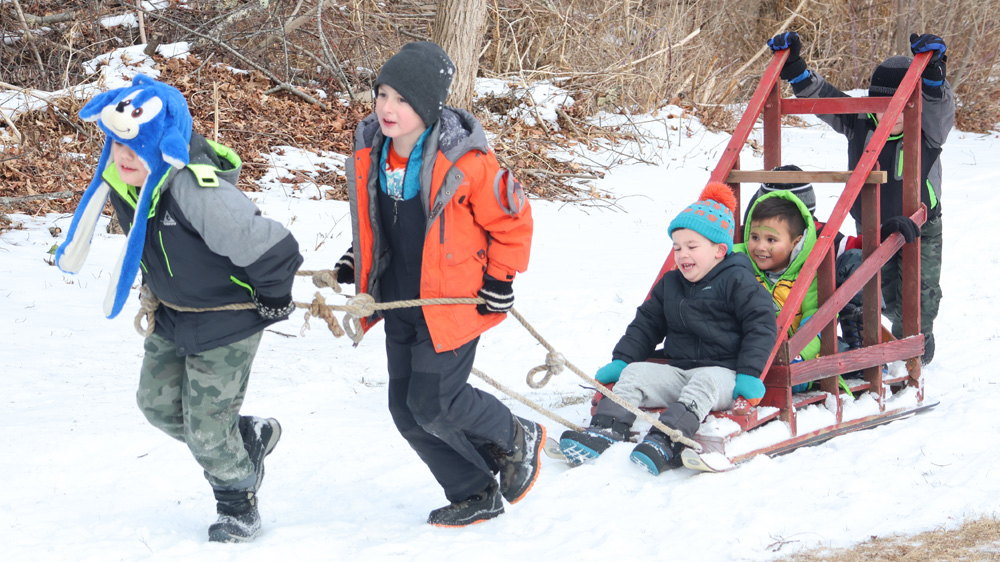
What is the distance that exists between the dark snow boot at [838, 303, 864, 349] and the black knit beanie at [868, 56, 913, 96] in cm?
128

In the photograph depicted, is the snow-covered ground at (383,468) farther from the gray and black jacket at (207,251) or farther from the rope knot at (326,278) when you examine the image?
the rope knot at (326,278)

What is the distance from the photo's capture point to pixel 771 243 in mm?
4402

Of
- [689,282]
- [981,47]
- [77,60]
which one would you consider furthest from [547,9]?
[689,282]

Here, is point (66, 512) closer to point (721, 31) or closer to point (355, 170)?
point (355, 170)

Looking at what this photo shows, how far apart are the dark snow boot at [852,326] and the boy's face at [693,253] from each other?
45.9 inches

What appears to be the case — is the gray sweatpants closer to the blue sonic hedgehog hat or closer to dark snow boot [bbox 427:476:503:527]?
dark snow boot [bbox 427:476:503:527]

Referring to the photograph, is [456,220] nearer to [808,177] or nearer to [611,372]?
[611,372]

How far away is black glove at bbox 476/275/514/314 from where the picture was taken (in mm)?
2887

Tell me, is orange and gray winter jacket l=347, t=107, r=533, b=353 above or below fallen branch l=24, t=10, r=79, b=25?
below

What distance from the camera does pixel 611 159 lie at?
11.2 m

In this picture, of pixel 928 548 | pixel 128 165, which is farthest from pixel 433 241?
pixel 928 548

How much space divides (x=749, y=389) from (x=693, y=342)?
0.41m

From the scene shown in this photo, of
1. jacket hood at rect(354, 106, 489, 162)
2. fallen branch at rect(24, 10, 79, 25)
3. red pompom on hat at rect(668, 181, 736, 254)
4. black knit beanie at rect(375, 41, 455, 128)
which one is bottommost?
red pompom on hat at rect(668, 181, 736, 254)

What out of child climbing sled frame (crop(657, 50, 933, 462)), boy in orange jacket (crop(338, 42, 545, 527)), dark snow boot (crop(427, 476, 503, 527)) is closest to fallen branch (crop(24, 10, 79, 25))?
child climbing sled frame (crop(657, 50, 933, 462))
